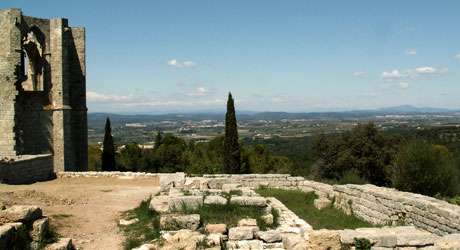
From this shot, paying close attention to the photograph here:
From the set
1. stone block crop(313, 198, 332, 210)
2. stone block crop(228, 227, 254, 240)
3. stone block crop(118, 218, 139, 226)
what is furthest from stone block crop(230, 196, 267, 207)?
stone block crop(313, 198, 332, 210)

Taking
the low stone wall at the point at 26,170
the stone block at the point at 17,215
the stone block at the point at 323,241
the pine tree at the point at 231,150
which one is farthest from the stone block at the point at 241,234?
the pine tree at the point at 231,150

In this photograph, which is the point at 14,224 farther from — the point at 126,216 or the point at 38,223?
the point at 126,216

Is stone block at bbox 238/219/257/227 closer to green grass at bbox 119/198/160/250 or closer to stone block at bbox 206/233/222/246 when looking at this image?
stone block at bbox 206/233/222/246

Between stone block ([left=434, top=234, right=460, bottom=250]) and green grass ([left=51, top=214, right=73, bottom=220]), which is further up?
stone block ([left=434, top=234, right=460, bottom=250])

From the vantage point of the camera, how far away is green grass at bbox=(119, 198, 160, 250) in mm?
6903

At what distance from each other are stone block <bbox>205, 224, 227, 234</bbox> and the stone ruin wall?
4880 millimetres

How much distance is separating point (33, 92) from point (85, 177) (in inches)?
294

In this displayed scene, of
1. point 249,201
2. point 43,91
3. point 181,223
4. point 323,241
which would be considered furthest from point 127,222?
point 43,91

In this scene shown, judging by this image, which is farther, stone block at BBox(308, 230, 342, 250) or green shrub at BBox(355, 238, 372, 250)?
green shrub at BBox(355, 238, 372, 250)

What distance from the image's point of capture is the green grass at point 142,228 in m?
6.90

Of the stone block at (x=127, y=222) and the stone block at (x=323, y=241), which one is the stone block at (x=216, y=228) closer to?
the stone block at (x=323, y=241)

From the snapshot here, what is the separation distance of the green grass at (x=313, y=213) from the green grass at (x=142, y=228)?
4510mm

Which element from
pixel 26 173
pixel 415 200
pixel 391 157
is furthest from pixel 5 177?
pixel 391 157

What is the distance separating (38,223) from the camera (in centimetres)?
629
